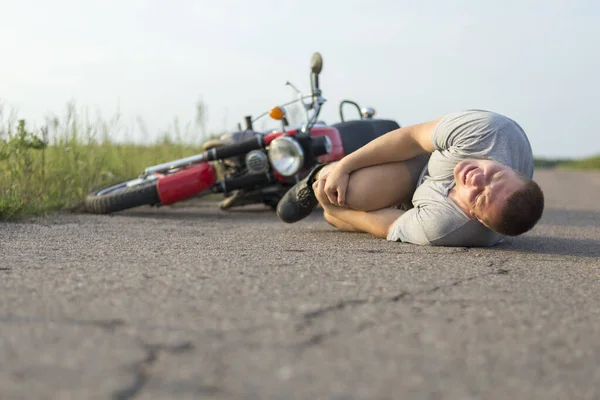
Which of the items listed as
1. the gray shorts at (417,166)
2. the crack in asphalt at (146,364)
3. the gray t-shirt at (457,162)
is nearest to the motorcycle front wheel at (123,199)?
the gray shorts at (417,166)

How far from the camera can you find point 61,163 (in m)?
7.04

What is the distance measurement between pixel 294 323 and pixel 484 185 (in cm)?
182

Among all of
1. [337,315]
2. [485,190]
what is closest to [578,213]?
[485,190]

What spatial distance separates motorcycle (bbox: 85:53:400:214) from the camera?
6.07 metres

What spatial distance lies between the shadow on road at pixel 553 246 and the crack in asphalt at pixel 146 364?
8.91ft

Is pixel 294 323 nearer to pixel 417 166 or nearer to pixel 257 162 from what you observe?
pixel 417 166

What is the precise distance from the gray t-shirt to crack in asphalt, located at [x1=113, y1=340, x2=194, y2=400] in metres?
2.38

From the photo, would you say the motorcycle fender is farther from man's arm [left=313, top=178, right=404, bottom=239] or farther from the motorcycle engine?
man's arm [left=313, top=178, right=404, bottom=239]

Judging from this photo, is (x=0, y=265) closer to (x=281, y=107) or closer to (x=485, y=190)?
(x=485, y=190)

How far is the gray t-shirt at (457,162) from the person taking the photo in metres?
3.89

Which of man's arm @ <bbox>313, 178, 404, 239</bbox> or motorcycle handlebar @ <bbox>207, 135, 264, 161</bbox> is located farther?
motorcycle handlebar @ <bbox>207, 135, 264, 161</bbox>

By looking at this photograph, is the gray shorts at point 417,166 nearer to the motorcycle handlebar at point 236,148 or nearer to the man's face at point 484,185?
the man's face at point 484,185

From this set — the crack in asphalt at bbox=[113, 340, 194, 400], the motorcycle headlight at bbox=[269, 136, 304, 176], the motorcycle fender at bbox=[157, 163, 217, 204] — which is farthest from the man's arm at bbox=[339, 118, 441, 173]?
the crack in asphalt at bbox=[113, 340, 194, 400]

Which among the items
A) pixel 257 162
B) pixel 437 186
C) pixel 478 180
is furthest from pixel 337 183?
pixel 257 162
